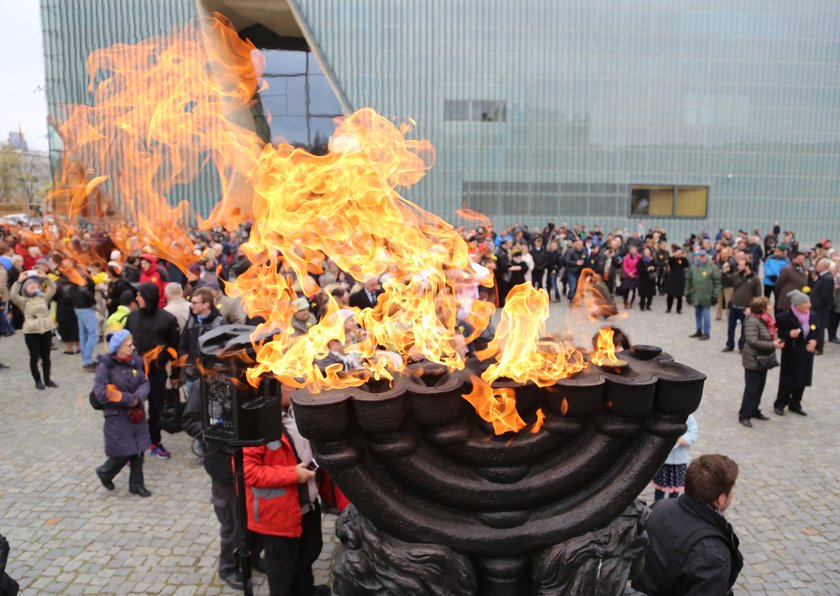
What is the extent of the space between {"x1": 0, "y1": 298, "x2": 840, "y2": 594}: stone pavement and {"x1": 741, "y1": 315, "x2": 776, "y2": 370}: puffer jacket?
2.85 feet

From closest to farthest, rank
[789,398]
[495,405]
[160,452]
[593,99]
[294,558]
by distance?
1. [495,405]
2. [294,558]
3. [160,452]
4. [789,398]
5. [593,99]

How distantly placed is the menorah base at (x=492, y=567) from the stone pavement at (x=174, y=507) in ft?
5.57

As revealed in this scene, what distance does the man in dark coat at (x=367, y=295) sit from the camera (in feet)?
27.1

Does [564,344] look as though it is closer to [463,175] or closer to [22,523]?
[22,523]

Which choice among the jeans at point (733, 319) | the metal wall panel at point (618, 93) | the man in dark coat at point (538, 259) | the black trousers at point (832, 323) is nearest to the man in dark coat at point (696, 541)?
the jeans at point (733, 319)

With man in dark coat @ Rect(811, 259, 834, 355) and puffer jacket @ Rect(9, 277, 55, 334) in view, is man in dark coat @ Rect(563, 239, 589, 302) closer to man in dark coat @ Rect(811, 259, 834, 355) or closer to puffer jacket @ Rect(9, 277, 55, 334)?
man in dark coat @ Rect(811, 259, 834, 355)

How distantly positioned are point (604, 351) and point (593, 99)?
94.8 feet

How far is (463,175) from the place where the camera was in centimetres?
2925

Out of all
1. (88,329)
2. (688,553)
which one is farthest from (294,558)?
(88,329)

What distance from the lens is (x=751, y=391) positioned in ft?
24.1

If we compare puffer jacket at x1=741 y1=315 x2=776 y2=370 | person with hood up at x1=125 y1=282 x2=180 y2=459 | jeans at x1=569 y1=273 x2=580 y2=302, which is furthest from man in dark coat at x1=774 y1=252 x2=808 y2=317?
person with hood up at x1=125 y1=282 x2=180 y2=459

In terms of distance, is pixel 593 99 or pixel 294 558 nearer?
pixel 294 558

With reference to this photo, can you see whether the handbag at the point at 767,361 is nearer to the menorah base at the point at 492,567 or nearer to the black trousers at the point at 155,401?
the menorah base at the point at 492,567

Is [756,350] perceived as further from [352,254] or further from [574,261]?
[574,261]
